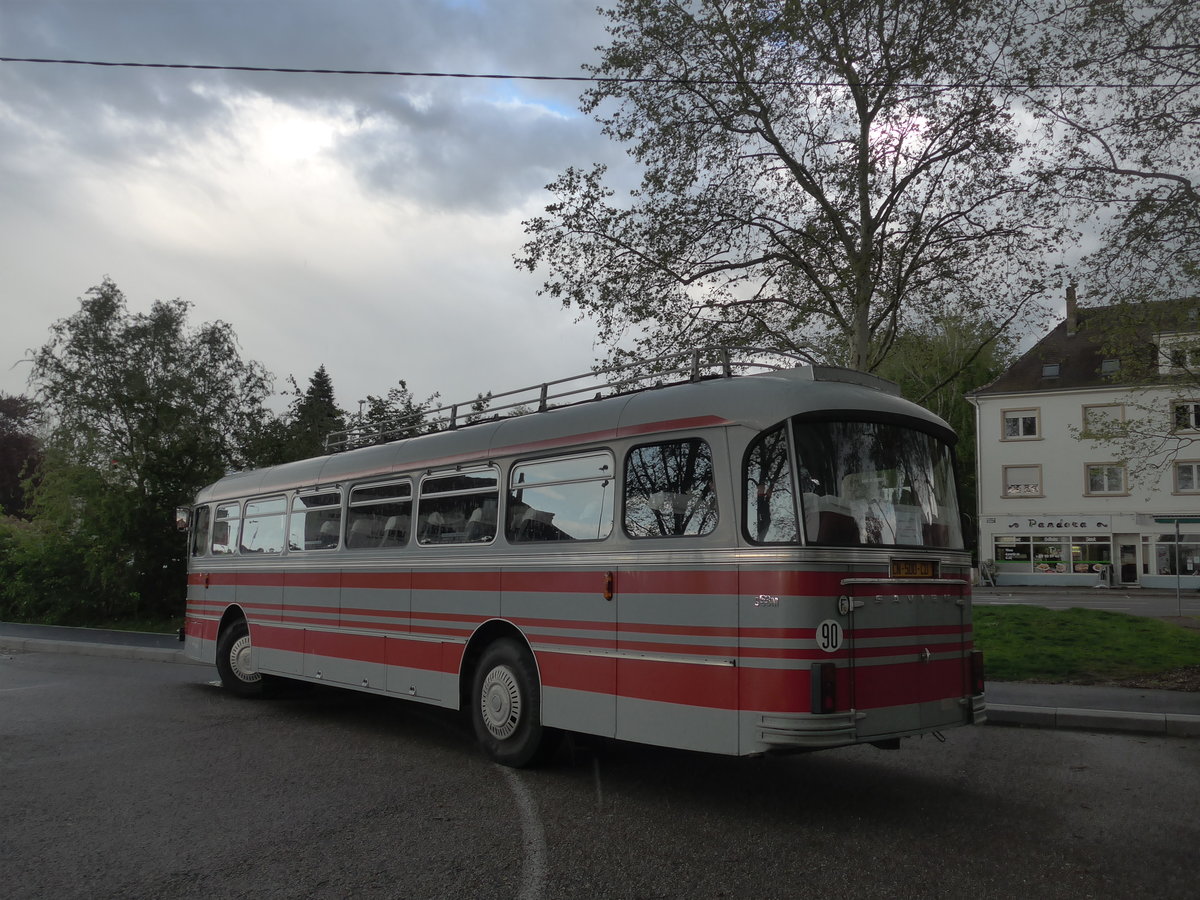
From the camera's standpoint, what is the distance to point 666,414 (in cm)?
711

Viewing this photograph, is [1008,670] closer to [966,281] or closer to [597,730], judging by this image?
[966,281]

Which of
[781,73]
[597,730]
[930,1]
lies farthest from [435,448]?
[930,1]

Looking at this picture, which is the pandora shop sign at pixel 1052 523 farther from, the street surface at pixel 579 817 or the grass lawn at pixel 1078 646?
the street surface at pixel 579 817

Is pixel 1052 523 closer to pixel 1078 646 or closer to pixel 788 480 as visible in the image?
pixel 1078 646

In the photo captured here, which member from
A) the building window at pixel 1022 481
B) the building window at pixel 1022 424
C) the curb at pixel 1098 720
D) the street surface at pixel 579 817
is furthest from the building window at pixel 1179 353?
the building window at pixel 1022 424

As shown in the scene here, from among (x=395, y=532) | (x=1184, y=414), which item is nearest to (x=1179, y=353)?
(x=1184, y=414)

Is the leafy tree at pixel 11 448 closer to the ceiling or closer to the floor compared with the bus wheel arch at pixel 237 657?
closer to the ceiling

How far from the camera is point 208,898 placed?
487 centimetres

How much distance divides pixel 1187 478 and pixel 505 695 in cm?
4676

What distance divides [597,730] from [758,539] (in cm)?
193

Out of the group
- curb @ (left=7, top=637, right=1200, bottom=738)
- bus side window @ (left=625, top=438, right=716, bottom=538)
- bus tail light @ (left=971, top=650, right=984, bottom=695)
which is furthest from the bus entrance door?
curb @ (left=7, top=637, right=1200, bottom=738)

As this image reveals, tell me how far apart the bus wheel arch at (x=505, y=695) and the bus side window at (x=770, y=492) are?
2467mm

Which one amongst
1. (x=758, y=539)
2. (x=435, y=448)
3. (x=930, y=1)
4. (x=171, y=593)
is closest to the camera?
(x=758, y=539)

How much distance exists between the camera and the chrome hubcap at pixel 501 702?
803 centimetres
